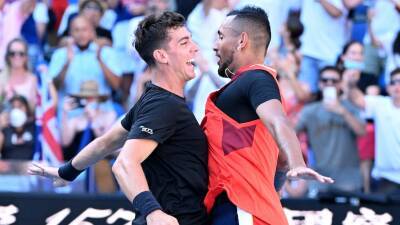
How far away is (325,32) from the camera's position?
9.29m

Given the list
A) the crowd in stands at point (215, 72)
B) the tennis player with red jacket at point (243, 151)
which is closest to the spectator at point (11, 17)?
the crowd in stands at point (215, 72)

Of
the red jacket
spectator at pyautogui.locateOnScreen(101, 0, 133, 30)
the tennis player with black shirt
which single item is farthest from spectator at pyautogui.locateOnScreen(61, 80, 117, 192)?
the red jacket

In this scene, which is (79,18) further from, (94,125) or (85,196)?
(85,196)

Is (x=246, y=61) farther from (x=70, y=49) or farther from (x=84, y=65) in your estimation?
(x=70, y=49)

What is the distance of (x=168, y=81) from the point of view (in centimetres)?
457

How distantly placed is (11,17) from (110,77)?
4.59ft

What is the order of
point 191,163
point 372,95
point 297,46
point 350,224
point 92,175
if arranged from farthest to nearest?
point 297,46, point 372,95, point 92,175, point 350,224, point 191,163

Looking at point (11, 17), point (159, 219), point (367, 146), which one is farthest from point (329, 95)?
point (159, 219)

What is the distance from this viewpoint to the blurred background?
8.46 meters

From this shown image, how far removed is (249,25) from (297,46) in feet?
15.6

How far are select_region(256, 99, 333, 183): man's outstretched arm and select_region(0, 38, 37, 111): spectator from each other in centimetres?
549

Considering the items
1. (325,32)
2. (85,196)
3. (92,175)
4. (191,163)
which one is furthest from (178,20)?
(325,32)

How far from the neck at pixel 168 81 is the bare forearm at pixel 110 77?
187 inches

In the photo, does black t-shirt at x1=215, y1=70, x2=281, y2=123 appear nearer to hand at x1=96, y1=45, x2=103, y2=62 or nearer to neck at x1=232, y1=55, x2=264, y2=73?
neck at x1=232, y1=55, x2=264, y2=73
